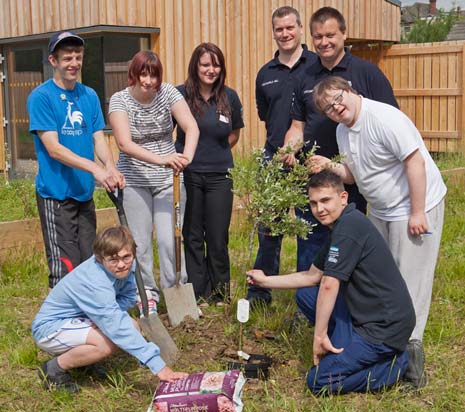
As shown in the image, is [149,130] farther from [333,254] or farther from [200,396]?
[200,396]

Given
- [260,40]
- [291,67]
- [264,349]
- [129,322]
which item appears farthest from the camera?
[260,40]

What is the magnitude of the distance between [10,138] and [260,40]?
4.18 meters

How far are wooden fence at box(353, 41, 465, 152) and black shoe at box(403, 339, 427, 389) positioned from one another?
32.7 feet

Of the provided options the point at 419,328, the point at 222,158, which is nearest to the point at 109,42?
the point at 222,158

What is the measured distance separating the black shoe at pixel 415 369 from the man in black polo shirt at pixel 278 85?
1382mm

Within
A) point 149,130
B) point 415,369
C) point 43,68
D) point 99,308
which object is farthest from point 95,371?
point 43,68

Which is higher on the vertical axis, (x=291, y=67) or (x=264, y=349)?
(x=291, y=67)

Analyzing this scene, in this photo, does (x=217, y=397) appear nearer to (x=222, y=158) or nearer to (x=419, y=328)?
(x=419, y=328)

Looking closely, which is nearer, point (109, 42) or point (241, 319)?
point (241, 319)

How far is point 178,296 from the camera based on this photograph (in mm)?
4840

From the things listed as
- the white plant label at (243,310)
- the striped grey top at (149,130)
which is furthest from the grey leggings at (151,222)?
the white plant label at (243,310)

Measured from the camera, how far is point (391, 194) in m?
3.93

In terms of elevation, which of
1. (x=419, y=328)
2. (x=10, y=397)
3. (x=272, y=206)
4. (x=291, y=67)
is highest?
(x=291, y=67)

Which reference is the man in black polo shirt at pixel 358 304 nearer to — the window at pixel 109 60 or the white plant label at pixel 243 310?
the white plant label at pixel 243 310
